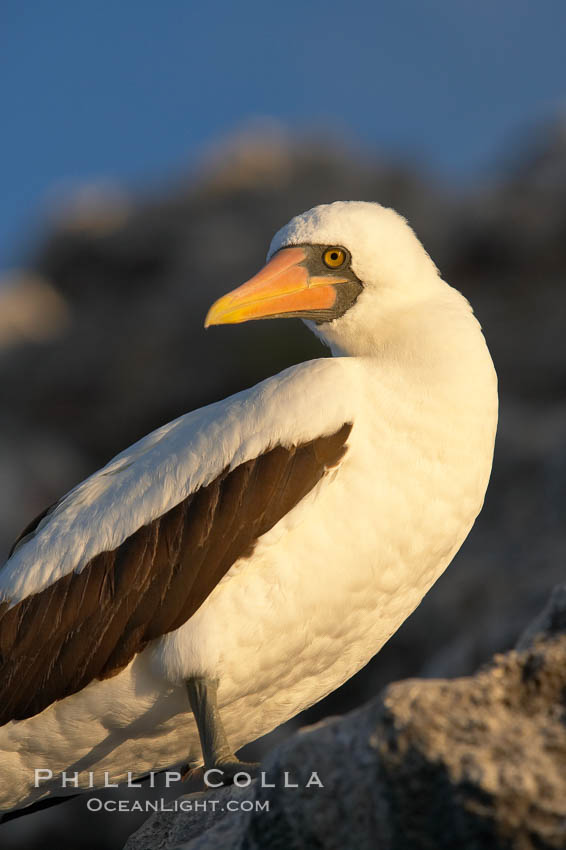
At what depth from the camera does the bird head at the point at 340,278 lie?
19.5 ft

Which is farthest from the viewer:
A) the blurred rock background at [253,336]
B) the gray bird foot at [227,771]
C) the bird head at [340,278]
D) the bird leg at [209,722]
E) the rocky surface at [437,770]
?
the blurred rock background at [253,336]

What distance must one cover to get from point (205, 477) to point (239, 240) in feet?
99.8

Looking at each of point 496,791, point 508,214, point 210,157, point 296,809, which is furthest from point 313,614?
point 210,157

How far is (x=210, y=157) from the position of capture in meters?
41.5

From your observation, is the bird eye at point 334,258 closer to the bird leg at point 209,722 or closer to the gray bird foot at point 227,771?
the bird leg at point 209,722

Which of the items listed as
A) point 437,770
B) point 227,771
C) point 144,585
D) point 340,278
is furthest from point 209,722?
point 340,278

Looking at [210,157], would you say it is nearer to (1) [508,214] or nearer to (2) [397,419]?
(1) [508,214]

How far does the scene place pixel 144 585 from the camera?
5.34 metres

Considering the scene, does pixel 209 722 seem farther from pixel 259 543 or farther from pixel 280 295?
pixel 280 295

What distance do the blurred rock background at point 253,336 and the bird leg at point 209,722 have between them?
4470 mm

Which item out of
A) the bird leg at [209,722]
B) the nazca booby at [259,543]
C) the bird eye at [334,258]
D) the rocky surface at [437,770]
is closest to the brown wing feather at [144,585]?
the nazca booby at [259,543]

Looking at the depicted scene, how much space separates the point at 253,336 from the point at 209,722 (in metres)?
22.9

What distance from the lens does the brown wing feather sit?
5.21 metres

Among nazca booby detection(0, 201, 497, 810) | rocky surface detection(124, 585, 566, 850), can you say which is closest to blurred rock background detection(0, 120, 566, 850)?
nazca booby detection(0, 201, 497, 810)
